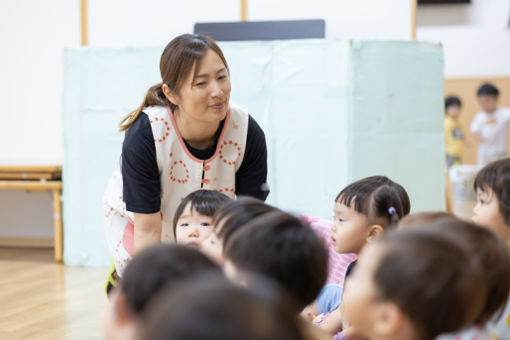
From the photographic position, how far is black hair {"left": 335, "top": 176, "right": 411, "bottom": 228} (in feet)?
5.97

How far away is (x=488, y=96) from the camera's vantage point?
6.48m

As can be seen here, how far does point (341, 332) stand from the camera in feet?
5.64

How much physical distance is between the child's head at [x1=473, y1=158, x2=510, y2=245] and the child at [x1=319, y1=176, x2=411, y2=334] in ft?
0.81

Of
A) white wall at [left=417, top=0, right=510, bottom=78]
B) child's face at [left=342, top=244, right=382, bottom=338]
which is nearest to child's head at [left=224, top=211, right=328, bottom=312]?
child's face at [left=342, top=244, right=382, bottom=338]

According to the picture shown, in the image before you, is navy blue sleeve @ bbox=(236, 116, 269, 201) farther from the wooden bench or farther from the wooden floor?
the wooden bench

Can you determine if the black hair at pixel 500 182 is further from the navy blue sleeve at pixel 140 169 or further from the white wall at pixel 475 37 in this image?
the white wall at pixel 475 37

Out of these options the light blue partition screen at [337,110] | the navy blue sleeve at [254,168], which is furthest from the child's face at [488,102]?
the navy blue sleeve at [254,168]

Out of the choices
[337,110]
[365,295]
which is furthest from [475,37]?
[365,295]

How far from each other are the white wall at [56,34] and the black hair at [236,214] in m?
2.79

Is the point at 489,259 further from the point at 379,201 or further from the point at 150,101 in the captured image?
the point at 150,101

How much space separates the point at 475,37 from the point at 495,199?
740 centimetres

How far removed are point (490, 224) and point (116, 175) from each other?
1.33 m

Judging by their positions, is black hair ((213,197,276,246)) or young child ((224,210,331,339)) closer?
young child ((224,210,331,339))

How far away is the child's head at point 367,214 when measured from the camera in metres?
1.82
